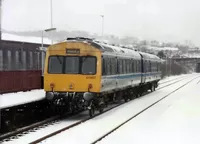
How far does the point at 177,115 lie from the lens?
1852 centimetres

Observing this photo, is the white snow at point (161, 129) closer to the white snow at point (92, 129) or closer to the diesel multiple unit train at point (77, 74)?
the white snow at point (92, 129)

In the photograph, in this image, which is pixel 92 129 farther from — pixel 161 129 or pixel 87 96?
pixel 87 96

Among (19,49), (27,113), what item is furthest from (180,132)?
(19,49)

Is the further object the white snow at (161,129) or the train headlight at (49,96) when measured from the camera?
the train headlight at (49,96)

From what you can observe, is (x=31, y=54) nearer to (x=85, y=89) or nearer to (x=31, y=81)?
(x=31, y=81)

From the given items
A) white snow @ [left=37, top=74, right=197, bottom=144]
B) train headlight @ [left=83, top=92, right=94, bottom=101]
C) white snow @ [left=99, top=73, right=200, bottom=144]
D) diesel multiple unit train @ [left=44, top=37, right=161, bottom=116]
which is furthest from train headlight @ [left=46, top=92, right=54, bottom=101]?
white snow @ [left=99, top=73, right=200, bottom=144]

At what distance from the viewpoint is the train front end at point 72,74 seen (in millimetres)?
17281

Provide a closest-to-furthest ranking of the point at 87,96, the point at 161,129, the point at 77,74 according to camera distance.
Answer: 1. the point at 161,129
2. the point at 87,96
3. the point at 77,74

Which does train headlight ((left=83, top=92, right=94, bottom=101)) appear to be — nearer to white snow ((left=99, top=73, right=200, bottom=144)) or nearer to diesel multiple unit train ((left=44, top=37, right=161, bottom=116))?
diesel multiple unit train ((left=44, top=37, right=161, bottom=116))

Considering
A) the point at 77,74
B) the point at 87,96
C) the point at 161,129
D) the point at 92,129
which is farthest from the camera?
the point at 77,74

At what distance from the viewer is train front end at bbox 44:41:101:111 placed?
17281mm

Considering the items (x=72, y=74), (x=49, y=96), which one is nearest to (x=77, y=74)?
(x=72, y=74)

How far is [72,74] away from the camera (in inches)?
692

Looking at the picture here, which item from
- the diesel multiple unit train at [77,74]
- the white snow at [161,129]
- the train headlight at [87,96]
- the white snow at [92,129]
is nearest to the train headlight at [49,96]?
the diesel multiple unit train at [77,74]
